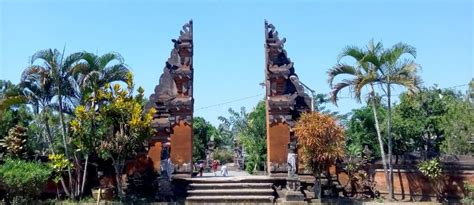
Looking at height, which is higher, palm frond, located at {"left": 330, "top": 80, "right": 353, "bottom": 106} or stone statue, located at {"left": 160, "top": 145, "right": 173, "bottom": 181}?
palm frond, located at {"left": 330, "top": 80, "right": 353, "bottom": 106}

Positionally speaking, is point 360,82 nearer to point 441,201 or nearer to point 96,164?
point 441,201

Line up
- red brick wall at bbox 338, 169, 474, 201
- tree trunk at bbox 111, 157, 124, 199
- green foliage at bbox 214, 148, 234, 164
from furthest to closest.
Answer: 1. green foliage at bbox 214, 148, 234, 164
2. red brick wall at bbox 338, 169, 474, 201
3. tree trunk at bbox 111, 157, 124, 199

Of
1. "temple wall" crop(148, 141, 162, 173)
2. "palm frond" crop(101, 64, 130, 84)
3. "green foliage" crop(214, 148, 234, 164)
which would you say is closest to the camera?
"palm frond" crop(101, 64, 130, 84)

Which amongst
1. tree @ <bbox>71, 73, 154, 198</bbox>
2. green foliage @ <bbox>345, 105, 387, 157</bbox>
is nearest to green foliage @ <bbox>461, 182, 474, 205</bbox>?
green foliage @ <bbox>345, 105, 387, 157</bbox>

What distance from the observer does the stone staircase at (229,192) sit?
14.6 m

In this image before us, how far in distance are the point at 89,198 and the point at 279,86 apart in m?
7.63

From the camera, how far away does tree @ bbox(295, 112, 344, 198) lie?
47.4 feet

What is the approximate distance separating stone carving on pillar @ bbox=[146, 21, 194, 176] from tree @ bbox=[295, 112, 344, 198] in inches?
165

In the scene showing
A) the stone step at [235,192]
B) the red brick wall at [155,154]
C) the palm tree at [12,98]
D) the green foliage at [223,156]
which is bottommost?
the stone step at [235,192]

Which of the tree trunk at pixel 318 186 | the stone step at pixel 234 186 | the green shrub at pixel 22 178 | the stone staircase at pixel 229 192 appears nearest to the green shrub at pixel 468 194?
the tree trunk at pixel 318 186

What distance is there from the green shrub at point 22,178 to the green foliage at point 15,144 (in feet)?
2.68

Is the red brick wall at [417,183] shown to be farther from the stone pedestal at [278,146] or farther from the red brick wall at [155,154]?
the red brick wall at [155,154]

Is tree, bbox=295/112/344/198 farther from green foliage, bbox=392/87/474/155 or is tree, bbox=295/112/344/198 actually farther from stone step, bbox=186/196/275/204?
green foliage, bbox=392/87/474/155

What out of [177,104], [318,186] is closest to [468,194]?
[318,186]
